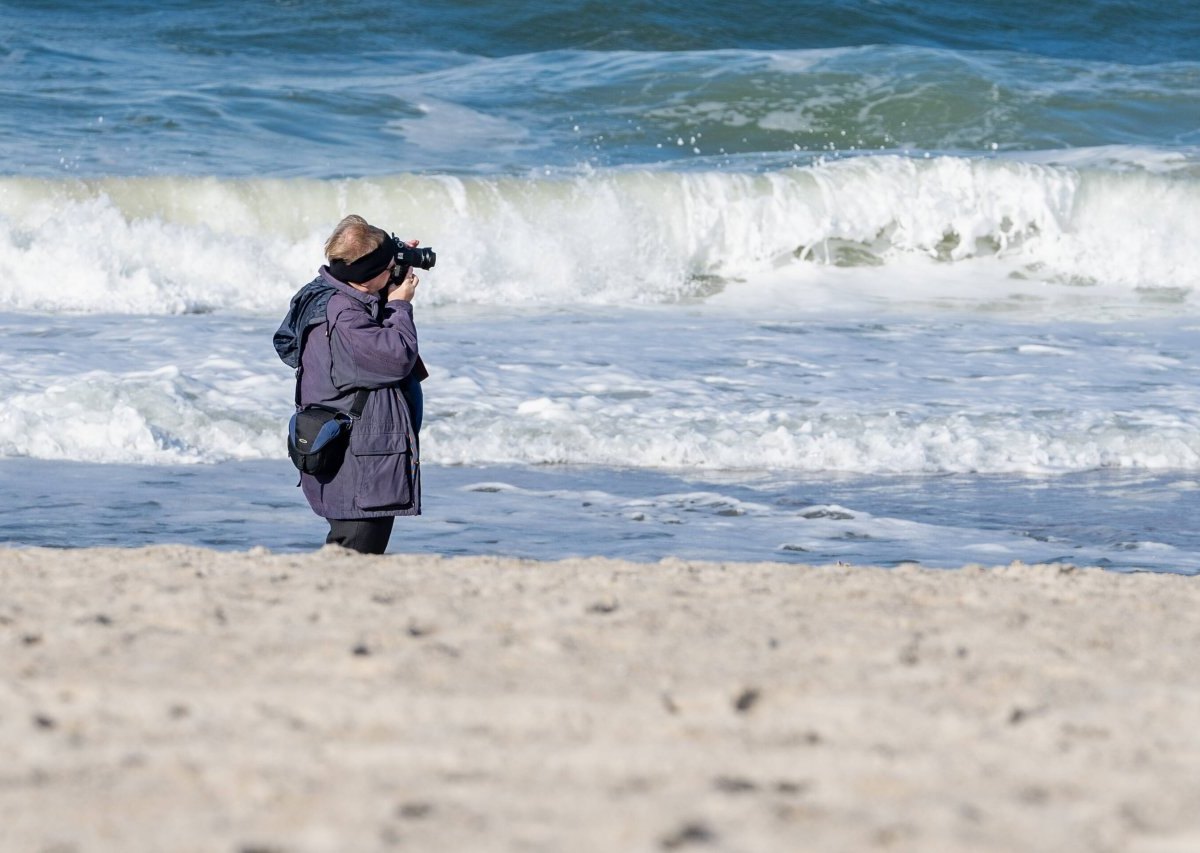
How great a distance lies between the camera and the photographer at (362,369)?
14.3ft

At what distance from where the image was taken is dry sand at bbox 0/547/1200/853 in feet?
7.25

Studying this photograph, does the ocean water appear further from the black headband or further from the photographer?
the black headband

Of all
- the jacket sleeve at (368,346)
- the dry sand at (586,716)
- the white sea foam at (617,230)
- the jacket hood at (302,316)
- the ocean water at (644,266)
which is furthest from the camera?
Answer: the white sea foam at (617,230)

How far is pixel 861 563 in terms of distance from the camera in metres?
5.64

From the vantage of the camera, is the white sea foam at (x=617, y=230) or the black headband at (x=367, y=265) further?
the white sea foam at (x=617, y=230)

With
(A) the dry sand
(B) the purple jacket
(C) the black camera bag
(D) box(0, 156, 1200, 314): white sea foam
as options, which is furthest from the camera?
(D) box(0, 156, 1200, 314): white sea foam

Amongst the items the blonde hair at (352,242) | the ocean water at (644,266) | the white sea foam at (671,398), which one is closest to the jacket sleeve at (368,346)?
the blonde hair at (352,242)

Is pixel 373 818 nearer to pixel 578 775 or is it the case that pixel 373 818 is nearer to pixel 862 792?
pixel 578 775

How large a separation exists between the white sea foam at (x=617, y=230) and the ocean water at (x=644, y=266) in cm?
4

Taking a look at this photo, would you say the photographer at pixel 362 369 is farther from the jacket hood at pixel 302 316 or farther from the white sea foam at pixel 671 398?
the white sea foam at pixel 671 398

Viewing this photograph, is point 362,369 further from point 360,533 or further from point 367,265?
point 360,533

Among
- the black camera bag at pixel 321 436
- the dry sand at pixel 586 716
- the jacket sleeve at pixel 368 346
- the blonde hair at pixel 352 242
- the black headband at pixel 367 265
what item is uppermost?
the blonde hair at pixel 352 242

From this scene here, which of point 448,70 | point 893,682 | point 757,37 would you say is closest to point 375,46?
point 448,70

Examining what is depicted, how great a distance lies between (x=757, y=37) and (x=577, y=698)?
23.7 m
